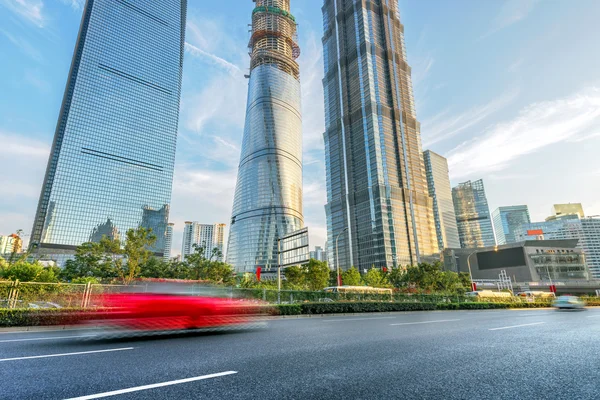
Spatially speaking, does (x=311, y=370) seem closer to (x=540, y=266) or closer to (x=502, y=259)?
(x=540, y=266)

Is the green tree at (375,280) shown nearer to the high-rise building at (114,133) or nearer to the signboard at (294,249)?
the signboard at (294,249)

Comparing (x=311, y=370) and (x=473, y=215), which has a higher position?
(x=473, y=215)

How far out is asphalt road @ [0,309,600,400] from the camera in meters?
3.20

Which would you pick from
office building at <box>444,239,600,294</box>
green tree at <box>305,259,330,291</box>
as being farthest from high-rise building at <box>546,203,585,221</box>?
green tree at <box>305,259,330,291</box>

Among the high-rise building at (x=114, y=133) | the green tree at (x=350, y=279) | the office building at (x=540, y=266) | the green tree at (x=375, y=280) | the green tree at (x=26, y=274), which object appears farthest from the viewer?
the high-rise building at (x=114, y=133)

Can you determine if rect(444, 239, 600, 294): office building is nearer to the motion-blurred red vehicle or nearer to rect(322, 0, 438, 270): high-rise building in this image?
rect(322, 0, 438, 270): high-rise building

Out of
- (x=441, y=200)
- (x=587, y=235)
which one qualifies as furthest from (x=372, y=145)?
(x=587, y=235)

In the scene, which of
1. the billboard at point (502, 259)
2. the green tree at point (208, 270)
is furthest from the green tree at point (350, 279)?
the billboard at point (502, 259)

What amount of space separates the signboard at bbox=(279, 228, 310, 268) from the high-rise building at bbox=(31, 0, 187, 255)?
8875cm

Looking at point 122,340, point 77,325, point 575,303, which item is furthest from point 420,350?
point 575,303

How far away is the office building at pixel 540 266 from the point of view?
286 ft

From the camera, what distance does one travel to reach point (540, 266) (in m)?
94.2

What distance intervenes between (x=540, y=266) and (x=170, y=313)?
386ft

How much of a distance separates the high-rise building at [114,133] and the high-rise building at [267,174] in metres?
30.2
